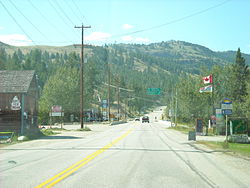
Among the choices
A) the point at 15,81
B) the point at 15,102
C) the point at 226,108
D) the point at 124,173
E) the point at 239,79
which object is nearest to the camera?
the point at 124,173

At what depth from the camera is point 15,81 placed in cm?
3375

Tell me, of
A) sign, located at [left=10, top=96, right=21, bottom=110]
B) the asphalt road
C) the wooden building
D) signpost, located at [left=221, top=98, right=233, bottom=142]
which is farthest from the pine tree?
the asphalt road

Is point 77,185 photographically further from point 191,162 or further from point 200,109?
point 200,109

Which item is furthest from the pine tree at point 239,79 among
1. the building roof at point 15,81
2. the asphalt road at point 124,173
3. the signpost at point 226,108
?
the asphalt road at point 124,173

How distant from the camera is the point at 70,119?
295 ft

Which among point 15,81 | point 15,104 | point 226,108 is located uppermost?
point 15,81

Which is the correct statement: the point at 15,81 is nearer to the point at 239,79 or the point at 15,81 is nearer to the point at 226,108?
the point at 226,108

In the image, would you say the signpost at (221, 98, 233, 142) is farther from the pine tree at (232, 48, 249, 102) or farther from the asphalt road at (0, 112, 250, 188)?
the pine tree at (232, 48, 249, 102)

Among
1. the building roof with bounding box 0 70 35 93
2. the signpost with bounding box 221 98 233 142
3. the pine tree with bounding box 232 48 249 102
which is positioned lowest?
the signpost with bounding box 221 98 233 142

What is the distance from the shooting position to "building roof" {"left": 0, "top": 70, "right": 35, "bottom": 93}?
32.6 m

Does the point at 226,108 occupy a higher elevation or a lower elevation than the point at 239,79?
lower

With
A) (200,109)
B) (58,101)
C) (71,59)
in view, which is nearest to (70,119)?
(58,101)

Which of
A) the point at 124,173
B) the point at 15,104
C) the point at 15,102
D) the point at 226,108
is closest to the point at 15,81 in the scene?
the point at 15,102

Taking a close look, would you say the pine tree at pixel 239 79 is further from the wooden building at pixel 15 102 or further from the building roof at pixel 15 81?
the wooden building at pixel 15 102
